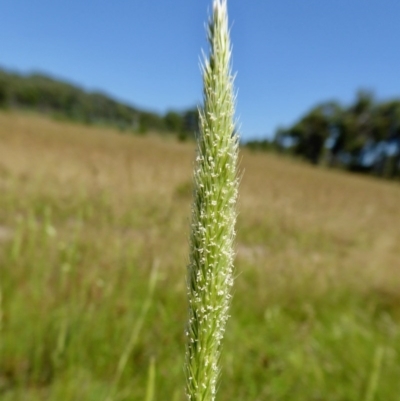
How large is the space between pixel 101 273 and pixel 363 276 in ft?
9.50

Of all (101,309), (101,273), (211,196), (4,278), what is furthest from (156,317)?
(211,196)

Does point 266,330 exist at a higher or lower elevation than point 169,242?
lower

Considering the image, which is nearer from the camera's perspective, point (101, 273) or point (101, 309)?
point (101, 309)

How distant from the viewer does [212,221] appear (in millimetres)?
459

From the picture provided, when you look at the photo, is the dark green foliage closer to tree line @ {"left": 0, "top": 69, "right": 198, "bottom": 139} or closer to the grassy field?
tree line @ {"left": 0, "top": 69, "right": 198, "bottom": 139}

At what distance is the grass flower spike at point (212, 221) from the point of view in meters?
0.45

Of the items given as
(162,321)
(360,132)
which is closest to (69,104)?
(360,132)

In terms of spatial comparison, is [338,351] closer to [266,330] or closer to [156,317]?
[266,330]

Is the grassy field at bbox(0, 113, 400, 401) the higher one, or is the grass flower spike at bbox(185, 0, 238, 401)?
the grass flower spike at bbox(185, 0, 238, 401)

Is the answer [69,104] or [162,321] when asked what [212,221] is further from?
[69,104]

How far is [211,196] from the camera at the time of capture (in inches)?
17.8

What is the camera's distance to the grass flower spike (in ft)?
1.46

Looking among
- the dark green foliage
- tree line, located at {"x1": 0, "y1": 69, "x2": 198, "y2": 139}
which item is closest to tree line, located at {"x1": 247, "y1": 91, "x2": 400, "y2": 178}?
the dark green foliage

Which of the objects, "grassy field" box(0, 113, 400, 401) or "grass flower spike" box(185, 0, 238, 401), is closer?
"grass flower spike" box(185, 0, 238, 401)
